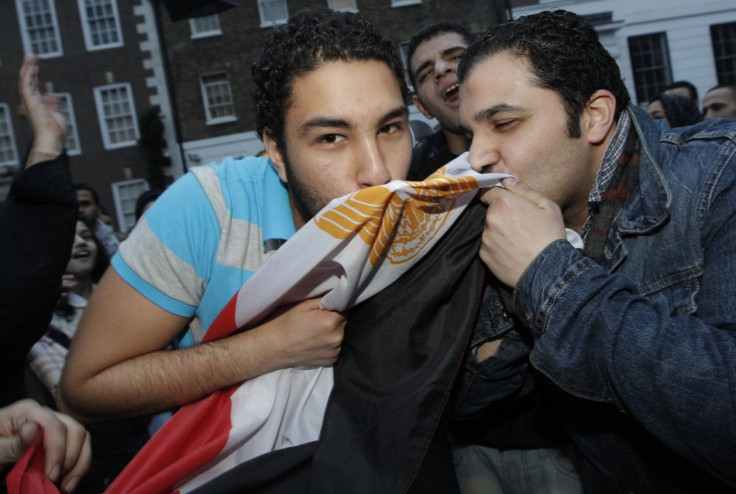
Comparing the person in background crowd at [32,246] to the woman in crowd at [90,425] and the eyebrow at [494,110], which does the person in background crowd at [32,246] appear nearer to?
the woman in crowd at [90,425]

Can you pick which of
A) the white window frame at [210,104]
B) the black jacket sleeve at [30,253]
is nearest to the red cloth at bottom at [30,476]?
the black jacket sleeve at [30,253]

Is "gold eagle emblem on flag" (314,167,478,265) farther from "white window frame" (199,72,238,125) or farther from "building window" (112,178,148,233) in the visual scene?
"building window" (112,178,148,233)

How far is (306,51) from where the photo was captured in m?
1.99

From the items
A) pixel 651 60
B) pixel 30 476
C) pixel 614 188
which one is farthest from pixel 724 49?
pixel 30 476

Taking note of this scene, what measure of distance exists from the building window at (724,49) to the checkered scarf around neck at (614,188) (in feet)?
66.4

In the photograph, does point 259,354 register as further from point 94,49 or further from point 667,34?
point 94,49

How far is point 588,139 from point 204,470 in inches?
60.6

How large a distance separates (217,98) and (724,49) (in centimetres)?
1739

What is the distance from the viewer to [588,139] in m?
1.86

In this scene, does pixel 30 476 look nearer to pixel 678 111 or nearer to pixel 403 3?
pixel 678 111

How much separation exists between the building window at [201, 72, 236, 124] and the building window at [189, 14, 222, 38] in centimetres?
143

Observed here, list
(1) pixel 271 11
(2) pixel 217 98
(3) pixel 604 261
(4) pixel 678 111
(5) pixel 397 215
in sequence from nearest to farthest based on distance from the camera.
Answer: (5) pixel 397 215 < (3) pixel 604 261 < (4) pixel 678 111 < (1) pixel 271 11 < (2) pixel 217 98

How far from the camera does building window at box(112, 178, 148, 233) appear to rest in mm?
22344

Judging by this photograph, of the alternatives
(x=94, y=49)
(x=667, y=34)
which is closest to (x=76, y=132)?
(x=94, y=49)
